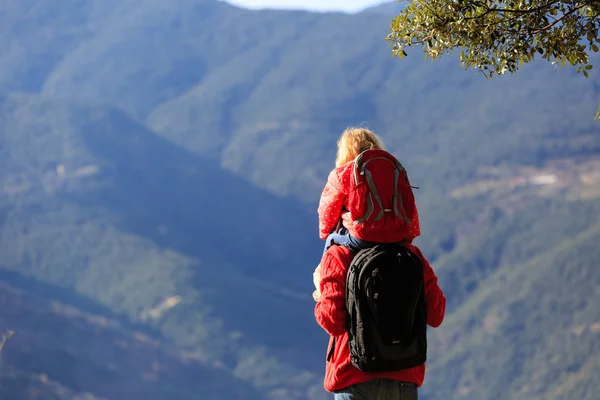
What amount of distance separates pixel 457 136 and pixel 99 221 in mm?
63243

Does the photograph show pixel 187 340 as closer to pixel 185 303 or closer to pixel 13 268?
pixel 185 303

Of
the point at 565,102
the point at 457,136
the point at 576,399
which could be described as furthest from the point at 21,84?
the point at 576,399

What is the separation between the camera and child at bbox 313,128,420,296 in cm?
439

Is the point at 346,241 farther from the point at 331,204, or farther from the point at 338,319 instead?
the point at 338,319

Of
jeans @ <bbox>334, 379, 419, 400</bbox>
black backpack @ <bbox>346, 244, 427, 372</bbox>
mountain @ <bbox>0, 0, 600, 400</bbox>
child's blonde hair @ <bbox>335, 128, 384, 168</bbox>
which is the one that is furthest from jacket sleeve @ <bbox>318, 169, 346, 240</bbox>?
mountain @ <bbox>0, 0, 600, 400</bbox>

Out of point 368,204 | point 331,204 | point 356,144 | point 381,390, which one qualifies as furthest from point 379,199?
point 381,390

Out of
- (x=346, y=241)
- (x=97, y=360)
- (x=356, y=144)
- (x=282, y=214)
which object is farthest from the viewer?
(x=282, y=214)

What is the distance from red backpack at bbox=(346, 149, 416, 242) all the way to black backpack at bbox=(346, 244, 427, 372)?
4.9 inches

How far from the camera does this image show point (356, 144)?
466cm

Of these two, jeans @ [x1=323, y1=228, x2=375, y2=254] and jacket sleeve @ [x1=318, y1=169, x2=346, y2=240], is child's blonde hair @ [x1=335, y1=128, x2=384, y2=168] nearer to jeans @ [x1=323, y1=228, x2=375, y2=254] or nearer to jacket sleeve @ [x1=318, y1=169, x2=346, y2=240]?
jacket sleeve @ [x1=318, y1=169, x2=346, y2=240]

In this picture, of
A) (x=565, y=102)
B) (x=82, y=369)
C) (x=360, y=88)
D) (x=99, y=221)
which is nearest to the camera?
(x=82, y=369)

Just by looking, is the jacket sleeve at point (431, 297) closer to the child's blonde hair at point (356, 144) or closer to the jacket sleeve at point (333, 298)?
the jacket sleeve at point (333, 298)

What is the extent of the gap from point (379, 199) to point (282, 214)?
15713 cm

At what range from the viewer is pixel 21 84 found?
7800 inches
